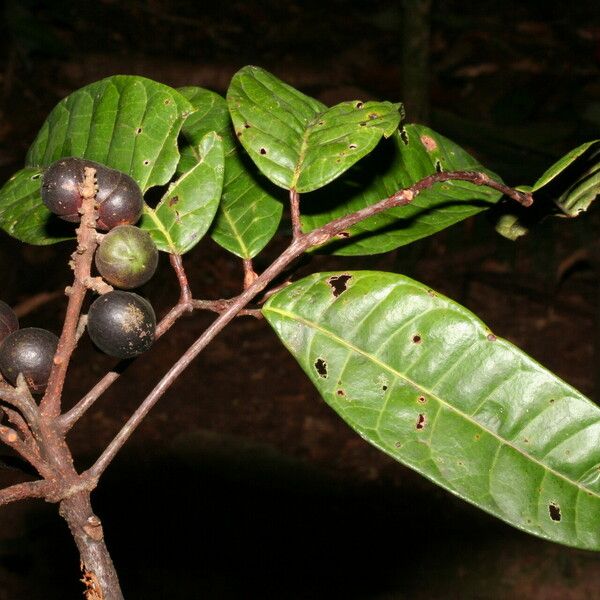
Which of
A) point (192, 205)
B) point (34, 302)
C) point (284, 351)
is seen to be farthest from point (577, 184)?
point (34, 302)

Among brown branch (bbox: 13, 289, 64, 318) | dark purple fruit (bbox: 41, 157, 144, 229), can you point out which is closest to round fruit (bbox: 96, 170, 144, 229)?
dark purple fruit (bbox: 41, 157, 144, 229)

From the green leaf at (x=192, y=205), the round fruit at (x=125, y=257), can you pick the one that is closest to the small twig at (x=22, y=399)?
the round fruit at (x=125, y=257)

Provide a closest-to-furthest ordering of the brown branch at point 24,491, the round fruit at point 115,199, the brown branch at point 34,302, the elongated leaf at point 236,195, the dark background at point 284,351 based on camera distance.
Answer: the brown branch at point 24,491
the round fruit at point 115,199
the elongated leaf at point 236,195
the dark background at point 284,351
the brown branch at point 34,302

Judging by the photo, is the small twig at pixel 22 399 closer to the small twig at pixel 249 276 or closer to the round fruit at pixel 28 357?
the round fruit at pixel 28 357

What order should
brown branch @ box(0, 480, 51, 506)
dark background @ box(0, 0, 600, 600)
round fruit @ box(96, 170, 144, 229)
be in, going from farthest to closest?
dark background @ box(0, 0, 600, 600), round fruit @ box(96, 170, 144, 229), brown branch @ box(0, 480, 51, 506)

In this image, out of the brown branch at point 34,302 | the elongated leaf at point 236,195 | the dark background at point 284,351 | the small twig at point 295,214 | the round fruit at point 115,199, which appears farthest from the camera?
the brown branch at point 34,302

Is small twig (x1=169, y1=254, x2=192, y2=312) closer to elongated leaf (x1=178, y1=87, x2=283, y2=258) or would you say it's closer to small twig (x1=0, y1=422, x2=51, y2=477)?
elongated leaf (x1=178, y1=87, x2=283, y2=258)
